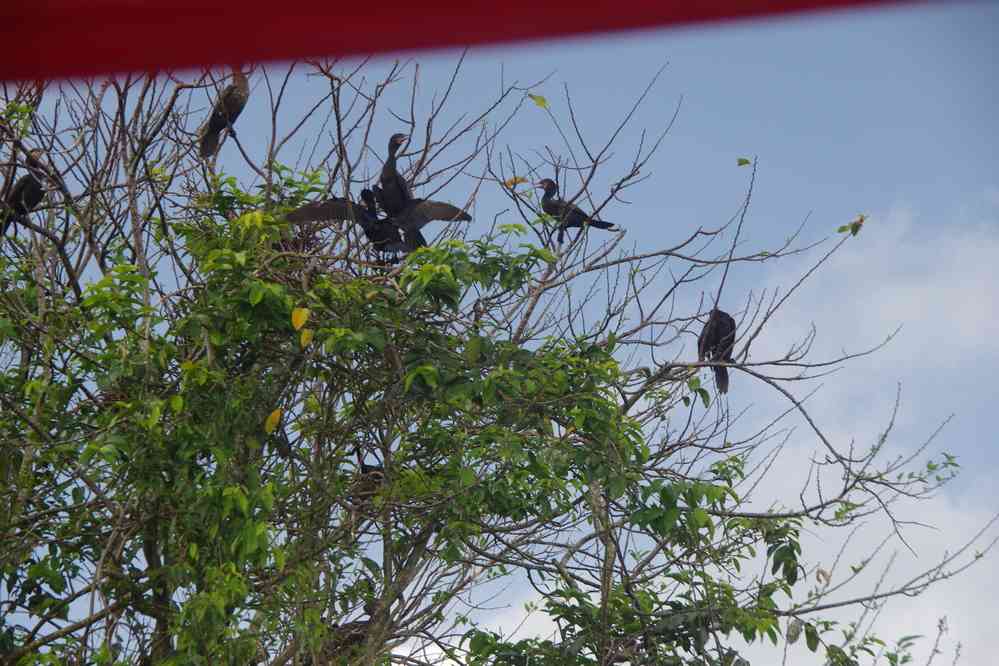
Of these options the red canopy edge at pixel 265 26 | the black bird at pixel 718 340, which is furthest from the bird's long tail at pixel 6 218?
the red canopy edge at pixel 265 26

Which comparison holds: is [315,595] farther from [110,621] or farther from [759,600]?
[759,600]

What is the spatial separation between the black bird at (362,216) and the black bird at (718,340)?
1.18m

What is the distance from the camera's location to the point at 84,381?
3684mm

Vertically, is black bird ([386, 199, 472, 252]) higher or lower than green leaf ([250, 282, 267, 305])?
higher

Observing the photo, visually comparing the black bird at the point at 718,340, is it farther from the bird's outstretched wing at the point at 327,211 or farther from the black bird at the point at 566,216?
the bird's outstretched wing at the point at 327,211

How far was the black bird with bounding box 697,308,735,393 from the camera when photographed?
4.01m

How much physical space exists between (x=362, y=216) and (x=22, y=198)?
53.0 inches

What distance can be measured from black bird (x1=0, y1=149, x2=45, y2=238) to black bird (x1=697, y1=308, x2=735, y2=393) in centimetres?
244

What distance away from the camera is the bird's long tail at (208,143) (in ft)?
13.2

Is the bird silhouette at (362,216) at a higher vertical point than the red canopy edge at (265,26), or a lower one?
higher

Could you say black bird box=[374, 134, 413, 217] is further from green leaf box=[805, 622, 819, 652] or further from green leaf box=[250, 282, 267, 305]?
green leaf box=[805, 622, 819, 652]

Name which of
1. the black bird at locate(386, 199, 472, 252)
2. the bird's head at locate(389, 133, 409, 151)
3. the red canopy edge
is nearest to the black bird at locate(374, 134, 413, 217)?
the black bird at locate(386, 199, 472, 252)

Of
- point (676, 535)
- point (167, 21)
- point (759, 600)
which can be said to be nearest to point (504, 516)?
point (676, 535)

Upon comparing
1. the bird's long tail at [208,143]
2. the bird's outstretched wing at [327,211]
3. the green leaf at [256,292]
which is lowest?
the green leaf at [256,292]
